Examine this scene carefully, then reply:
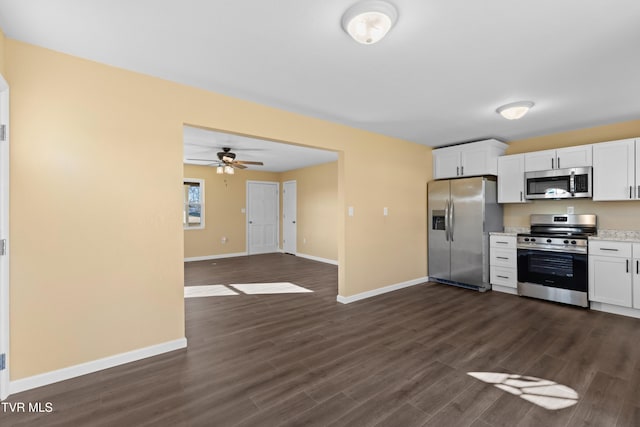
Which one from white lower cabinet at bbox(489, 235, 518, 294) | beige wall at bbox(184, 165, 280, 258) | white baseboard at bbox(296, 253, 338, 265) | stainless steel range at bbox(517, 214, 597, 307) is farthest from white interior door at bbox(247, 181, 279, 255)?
stainless steel range at bbox(517, 214, 597, 307)

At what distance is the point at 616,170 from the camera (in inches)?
144

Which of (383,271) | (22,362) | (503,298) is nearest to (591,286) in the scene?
(503,298)

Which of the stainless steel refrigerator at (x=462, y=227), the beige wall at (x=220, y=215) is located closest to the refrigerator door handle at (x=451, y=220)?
the stainless steel refrigerator at (x=462, y=227)

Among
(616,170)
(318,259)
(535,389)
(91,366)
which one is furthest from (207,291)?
(616,170)

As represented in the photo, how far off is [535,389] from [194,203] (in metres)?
7.49

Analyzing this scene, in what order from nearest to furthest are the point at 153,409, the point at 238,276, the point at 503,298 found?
the point at 153,409 → the point at 503,298 → the point at 238,276

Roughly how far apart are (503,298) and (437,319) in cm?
148

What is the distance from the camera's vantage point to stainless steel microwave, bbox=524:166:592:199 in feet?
12.7

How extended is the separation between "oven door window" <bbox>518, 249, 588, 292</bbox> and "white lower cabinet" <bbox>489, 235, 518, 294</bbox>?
90 mm

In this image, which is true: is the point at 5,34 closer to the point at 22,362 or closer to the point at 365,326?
the point at 22,362

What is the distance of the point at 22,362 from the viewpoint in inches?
82.2

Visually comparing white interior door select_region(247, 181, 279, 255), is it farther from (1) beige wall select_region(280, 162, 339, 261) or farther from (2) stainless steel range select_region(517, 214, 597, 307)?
(2) stainless steel range select_region(517, 214, 597, 307)

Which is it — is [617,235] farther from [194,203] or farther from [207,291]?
[194,203]

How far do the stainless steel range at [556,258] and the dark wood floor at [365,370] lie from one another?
0.76 ft
